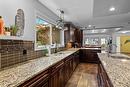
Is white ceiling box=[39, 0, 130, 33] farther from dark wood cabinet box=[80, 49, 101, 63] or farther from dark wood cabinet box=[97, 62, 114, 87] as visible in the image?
dark wood cabinet box=[80, 49, 101, 63]

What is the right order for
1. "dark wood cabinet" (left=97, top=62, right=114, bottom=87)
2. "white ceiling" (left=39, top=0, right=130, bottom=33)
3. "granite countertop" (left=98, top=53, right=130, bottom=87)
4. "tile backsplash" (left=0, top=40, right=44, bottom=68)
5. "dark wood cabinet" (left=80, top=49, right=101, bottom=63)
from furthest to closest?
"dark wood cabinet" (left=80, top=49, right=101, bottom=63), "white ceiling" (left=39, top=0, right=130, bottom=33), "tile backsplash" (left=0, top=40, right=44, bottom=68), "dark wood cabinet" (left=97, top=62, right=114, bottom=87), "granite countertop" (left=98, top=53, right=130, bottom=87)

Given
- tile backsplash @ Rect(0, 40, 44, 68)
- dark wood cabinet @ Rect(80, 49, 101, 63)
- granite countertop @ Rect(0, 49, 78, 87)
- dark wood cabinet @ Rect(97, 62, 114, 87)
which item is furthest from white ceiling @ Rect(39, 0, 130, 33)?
dark wood cabinet @ Rect(80, 49, 101, 63)

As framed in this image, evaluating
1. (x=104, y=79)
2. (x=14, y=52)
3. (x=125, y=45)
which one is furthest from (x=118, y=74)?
(x=125, y=45)

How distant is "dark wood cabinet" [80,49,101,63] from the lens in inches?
242

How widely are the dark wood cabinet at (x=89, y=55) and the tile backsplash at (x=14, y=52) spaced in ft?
14.5

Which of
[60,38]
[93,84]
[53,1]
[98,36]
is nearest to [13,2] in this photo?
[53,1]

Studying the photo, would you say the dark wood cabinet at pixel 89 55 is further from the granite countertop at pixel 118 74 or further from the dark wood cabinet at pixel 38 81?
the dark wood cabinet at pixel 38 81

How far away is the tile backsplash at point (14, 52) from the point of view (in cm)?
153

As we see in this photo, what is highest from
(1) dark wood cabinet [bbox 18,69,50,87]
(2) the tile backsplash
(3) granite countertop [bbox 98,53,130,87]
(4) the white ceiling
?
(4) the white ceiling

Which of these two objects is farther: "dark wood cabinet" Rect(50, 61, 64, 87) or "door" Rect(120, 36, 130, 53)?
"door" Rect(120, 36, 130, 53)

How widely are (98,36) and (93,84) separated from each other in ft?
41.0

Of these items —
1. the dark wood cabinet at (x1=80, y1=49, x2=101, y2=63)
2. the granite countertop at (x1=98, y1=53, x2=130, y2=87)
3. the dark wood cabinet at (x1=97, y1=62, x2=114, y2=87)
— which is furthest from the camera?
the dark wood cabinet at (x1=80, y1=49, x2=101, y2=63)

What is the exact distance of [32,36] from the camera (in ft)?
8.25

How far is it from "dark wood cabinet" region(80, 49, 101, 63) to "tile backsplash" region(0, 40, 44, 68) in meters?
4.42
